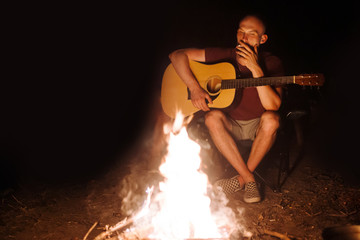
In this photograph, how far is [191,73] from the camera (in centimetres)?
409

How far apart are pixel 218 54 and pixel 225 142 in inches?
48.3

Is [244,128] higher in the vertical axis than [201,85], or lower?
lower

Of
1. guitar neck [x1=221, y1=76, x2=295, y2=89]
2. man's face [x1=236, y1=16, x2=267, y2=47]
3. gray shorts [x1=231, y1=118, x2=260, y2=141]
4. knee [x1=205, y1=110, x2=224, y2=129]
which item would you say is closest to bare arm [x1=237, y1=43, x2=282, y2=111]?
guitar neck [x1=221, y1=76, x2=295, y2=89]

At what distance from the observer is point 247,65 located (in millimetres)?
3697

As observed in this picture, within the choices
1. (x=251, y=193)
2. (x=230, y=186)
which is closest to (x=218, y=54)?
(x=230, y=186)

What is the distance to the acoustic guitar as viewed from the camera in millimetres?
3541

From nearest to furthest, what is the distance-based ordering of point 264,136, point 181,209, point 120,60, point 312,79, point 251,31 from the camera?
point 181,209 → point 312,79 → point 264,136 → point 251,31 → point 120,60

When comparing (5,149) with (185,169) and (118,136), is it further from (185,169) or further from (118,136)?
(185,169)

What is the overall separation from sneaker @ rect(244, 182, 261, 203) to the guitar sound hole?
130cm

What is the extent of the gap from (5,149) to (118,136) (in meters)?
2.10

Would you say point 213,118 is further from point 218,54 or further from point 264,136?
point 218,54

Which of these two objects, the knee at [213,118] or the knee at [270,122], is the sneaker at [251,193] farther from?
the knee at [213,118]

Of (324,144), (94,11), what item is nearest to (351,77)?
(324,144)

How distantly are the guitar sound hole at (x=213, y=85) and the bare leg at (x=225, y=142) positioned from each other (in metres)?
0.38
